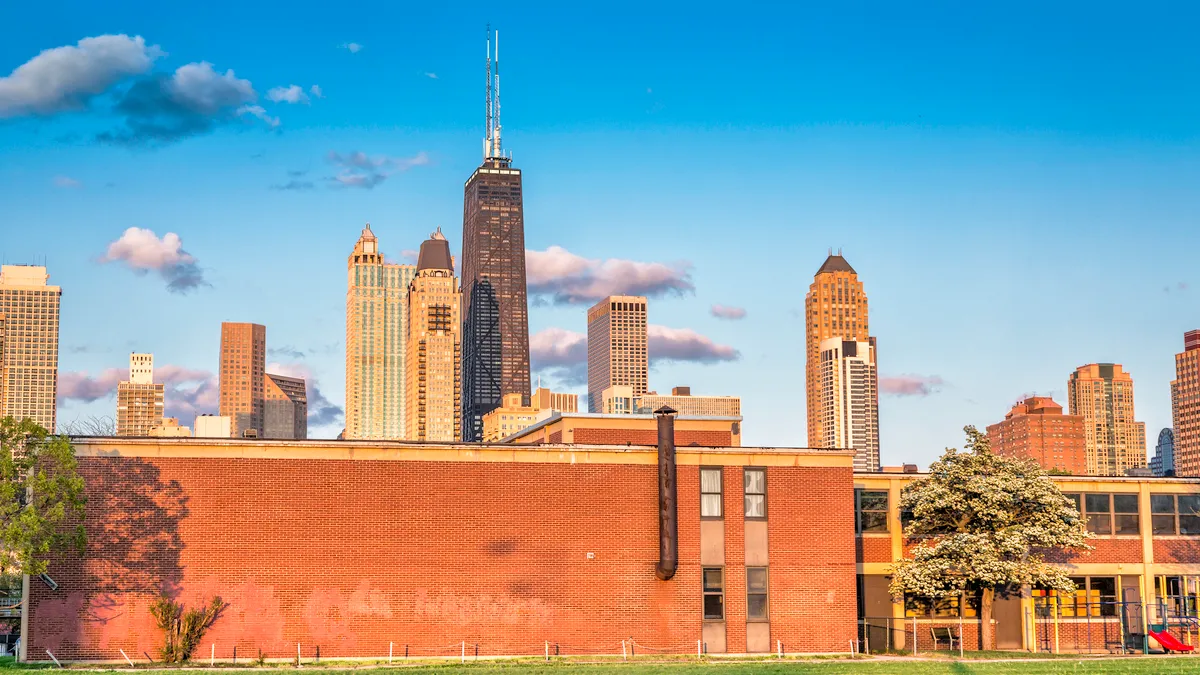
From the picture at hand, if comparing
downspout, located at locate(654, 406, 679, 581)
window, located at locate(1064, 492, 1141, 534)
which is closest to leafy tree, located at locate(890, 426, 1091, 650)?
window, located at locate(1064, 492, 1141, 534)

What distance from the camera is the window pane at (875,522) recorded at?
56219 mm

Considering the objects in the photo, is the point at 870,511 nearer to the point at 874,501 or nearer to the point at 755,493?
the point at 874,501

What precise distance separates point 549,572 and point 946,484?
16.4m

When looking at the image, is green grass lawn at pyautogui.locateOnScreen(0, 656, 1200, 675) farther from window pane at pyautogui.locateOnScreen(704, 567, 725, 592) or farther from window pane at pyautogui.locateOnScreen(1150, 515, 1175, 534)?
window pane at pyautogui.locateOnScreen(1150, 515, 1175, 534)

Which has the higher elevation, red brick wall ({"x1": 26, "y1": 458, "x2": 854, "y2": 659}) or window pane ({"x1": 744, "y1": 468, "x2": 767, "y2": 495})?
window pane ({"x1": 744, "y1": 468, "x2": 767, "y2": 495})

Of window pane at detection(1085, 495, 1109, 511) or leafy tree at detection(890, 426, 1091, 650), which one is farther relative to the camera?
window pane at detection(1085, 495, 1109, 511)

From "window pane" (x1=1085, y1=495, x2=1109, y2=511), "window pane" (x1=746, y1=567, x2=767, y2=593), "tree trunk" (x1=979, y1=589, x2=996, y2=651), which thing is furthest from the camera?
"window pane" (x1=1085, y1=495, x2=1109, y2=511)

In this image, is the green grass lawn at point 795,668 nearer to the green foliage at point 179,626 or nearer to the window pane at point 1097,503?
the green foliage at point 179,626

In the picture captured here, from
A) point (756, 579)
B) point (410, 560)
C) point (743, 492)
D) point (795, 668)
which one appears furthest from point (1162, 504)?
point (410, 560)

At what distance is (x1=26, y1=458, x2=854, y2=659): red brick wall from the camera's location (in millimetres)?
45562

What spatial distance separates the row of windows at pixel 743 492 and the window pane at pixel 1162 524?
18857 millimetres

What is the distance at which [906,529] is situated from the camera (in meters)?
55.5

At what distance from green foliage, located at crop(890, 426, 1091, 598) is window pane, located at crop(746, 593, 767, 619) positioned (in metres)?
6.40

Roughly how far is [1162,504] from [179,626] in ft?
132
